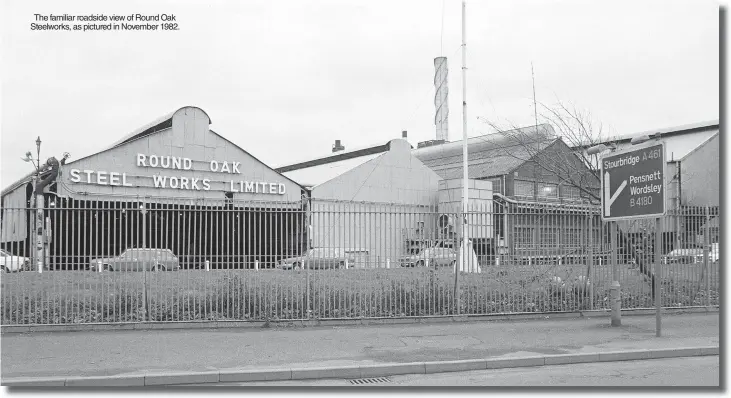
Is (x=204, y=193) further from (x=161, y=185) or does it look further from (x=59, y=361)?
(x=59, y=361)

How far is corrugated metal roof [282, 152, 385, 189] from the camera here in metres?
38.4

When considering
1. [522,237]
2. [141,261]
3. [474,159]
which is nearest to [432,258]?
[522,237]

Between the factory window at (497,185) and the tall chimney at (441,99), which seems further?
the factory window at (497,185)

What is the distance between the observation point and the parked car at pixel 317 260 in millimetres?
12781

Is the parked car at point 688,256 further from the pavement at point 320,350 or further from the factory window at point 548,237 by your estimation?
the factory window at point 548,237

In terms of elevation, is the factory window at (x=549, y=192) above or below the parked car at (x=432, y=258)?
above

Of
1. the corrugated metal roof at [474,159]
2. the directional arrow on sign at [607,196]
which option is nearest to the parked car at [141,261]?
the directional arrow on sign at [607,196]

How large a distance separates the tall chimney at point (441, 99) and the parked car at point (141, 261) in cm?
2671

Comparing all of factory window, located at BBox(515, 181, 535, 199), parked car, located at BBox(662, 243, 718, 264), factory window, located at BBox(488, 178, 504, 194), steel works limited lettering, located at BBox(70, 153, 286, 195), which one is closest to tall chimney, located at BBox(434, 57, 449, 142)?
factory window, located at BBox(488, 178, 504, 194)

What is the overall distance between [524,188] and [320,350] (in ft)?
101

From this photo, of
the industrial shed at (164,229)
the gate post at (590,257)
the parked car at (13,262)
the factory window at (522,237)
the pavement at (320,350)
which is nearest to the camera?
the pavement at (320,350)

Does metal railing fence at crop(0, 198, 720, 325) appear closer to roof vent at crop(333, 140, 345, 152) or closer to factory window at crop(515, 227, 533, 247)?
factory window at crop(515, 227, 533, 247)

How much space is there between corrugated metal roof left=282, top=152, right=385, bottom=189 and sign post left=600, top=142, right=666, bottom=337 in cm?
2403

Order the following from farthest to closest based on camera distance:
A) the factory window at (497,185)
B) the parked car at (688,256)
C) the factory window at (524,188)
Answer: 1. the factory window at (524,188)
2. the factory window at (497,185)
3. the parked car at (688,256)
